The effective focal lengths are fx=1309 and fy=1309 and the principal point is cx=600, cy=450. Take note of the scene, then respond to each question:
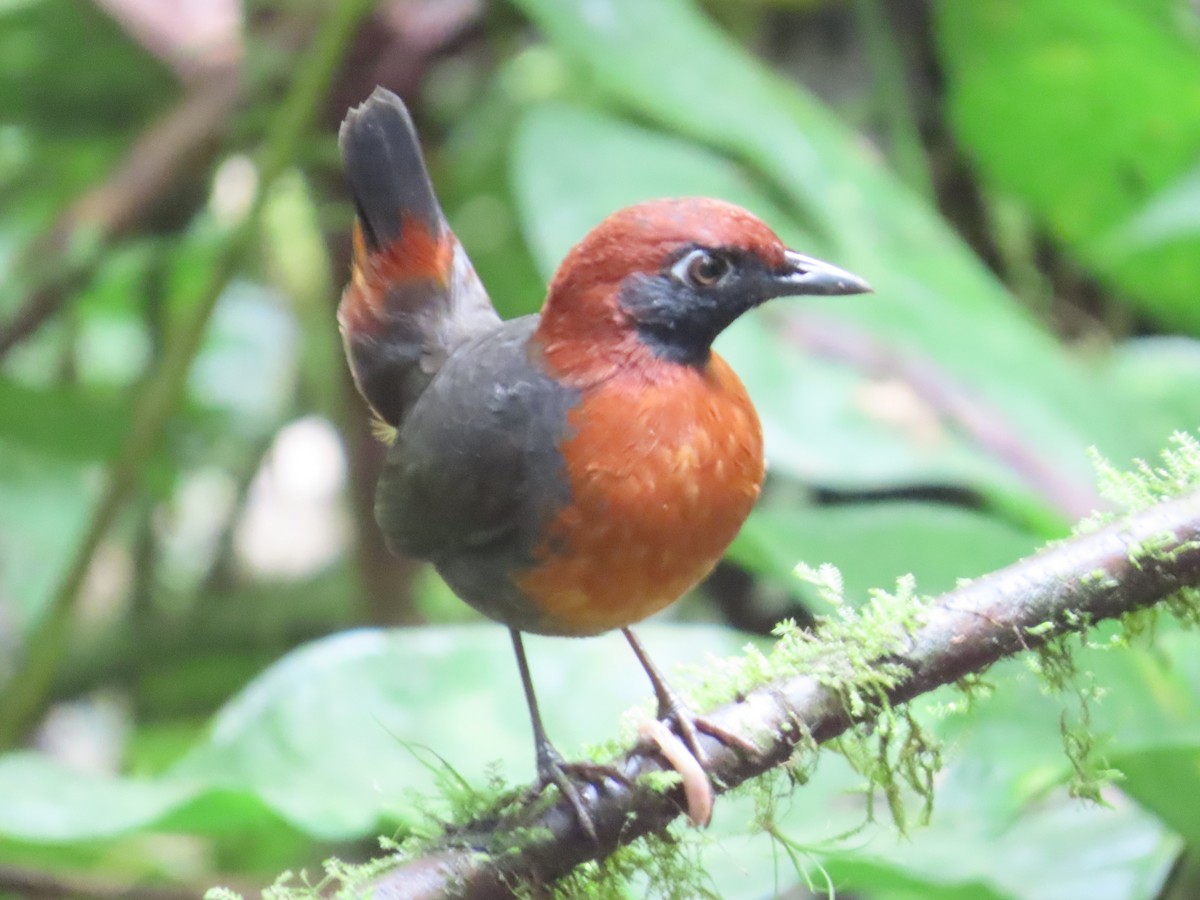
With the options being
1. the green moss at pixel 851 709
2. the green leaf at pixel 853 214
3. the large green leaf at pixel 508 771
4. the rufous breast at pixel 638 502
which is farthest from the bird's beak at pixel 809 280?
the green leaf at pixel 853 214

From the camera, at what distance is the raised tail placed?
146 centimetres

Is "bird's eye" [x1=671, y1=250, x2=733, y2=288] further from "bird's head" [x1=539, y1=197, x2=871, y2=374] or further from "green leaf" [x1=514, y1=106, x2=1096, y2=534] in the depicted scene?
"green leaf" [x1=514, y1=106, x2=1096, y2=534]

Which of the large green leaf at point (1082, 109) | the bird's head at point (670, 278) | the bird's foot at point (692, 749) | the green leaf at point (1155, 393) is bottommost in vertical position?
the bird's foot at point (692, 749)

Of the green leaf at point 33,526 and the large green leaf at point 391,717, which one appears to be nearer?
the large green leaf at point 391,717

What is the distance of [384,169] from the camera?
4.81 feet

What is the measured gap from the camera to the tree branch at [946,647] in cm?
94

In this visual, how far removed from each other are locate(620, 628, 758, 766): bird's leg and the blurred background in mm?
103

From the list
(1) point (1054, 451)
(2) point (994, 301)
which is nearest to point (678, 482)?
(1) point (1054, 451)

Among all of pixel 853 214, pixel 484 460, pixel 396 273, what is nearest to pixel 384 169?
pixel 396 273

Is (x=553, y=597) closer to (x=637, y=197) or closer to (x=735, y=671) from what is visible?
(x=735, y=671)

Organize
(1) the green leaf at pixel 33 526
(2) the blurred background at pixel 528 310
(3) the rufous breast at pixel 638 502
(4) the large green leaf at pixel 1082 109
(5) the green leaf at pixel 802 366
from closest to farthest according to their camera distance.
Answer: (3) the rufous breast at pixel 638 502 < (2) the blurred background at pixel 528 310 < (5) the green leaf at pixel 802 366 < (4) the large green leaf at pixel 1082 109 < (1) the green leaf at pixel 33 526

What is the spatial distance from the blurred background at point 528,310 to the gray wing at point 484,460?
21 centimetres

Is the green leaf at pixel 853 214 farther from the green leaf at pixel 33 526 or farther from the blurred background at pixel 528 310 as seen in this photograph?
the green leaf at pixel 33 526

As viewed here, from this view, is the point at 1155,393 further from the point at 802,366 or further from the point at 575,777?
the point at 575,777
